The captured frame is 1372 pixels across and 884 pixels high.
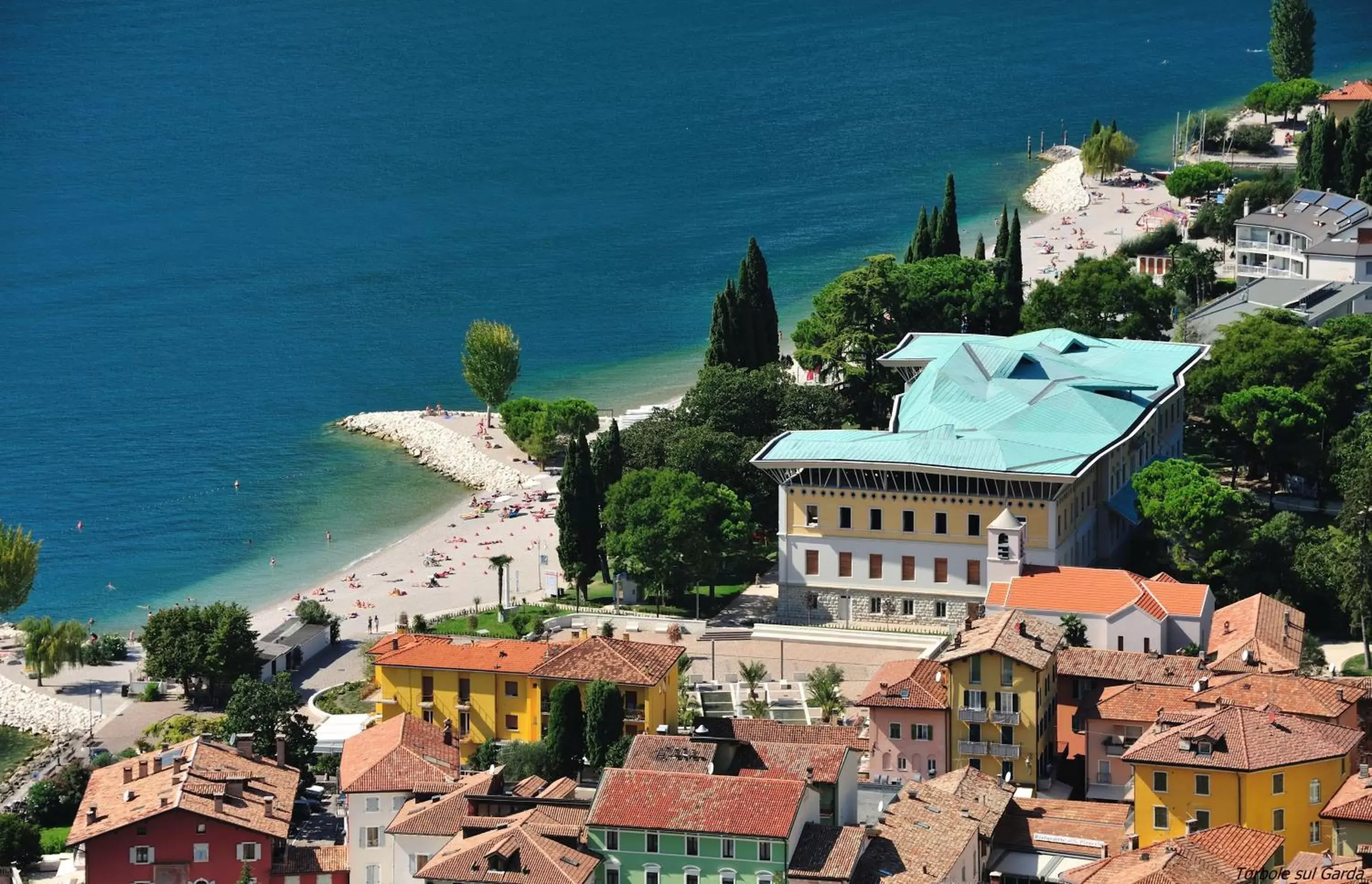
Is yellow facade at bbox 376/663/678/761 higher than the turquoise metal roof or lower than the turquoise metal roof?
lower

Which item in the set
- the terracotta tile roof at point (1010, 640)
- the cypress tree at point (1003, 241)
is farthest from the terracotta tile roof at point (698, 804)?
the cypress tree at point (1003, 241)

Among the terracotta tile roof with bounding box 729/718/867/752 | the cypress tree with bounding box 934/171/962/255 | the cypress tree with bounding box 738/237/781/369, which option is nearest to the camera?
the terracotta tile roof with bounding box 729/718/867/752

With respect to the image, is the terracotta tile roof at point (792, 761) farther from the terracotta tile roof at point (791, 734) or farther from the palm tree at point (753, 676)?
the palm tree at point (753, 676)

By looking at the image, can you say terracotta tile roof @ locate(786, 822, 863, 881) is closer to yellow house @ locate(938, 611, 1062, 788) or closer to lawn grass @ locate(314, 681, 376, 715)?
yellow house @ locate(938, 611, 1062, 788)

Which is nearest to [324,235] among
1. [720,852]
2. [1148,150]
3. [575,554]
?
[1148,150]

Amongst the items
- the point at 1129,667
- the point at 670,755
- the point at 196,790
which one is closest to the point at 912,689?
the point at 1129,667

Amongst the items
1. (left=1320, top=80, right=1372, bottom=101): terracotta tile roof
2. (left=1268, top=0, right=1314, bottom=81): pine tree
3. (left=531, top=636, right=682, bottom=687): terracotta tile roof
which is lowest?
(left=531, top=636, right=682, bottom=687): terracotta tile roof

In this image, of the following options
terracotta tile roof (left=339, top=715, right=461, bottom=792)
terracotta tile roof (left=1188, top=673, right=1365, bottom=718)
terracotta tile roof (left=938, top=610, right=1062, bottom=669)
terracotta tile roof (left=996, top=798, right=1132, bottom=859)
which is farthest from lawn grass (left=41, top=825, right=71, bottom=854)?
terracotta tile roof (left=1188, top=673, right=1365, bottom=718)
